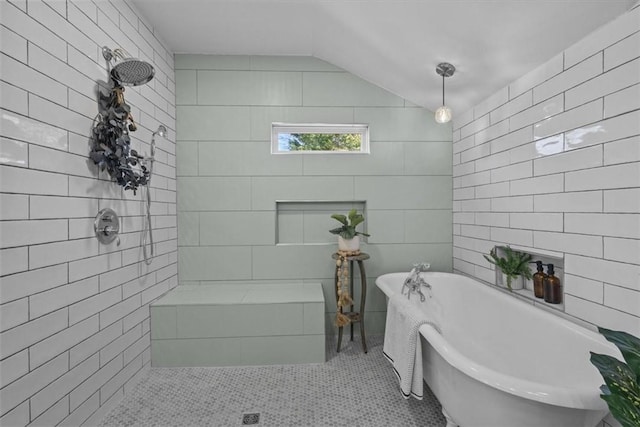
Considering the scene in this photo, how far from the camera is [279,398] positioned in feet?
5.98

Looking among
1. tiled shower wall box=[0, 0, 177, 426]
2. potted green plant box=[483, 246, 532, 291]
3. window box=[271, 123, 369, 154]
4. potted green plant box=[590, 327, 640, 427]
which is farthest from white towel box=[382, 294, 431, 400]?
tiled shower wall box=[0, 0, 177, 426]

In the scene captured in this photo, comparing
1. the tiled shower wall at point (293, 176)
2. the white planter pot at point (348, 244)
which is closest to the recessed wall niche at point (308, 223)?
the tiled shower wall at point (293, 176)

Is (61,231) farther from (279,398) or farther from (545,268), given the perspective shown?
(545,268)

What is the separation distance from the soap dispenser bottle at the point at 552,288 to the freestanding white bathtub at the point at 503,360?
0.48 ft

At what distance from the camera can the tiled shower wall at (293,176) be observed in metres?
2.60

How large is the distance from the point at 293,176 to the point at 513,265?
1844 mm

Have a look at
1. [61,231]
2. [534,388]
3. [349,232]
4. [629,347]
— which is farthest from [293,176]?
[629,347]

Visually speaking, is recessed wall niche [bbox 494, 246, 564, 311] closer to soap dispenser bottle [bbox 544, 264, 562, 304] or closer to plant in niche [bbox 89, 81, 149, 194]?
soap dispenser bottle [bbox 544, 264, 562, 304]

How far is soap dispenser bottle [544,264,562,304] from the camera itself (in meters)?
1.64

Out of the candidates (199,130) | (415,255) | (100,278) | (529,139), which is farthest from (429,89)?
(100,278)

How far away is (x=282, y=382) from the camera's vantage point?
198 cm

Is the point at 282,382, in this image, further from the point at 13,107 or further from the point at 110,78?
the point at 110,78

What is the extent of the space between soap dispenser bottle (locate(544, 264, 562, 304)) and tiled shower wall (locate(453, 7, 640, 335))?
0.08m

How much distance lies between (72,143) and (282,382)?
6.21 ft
